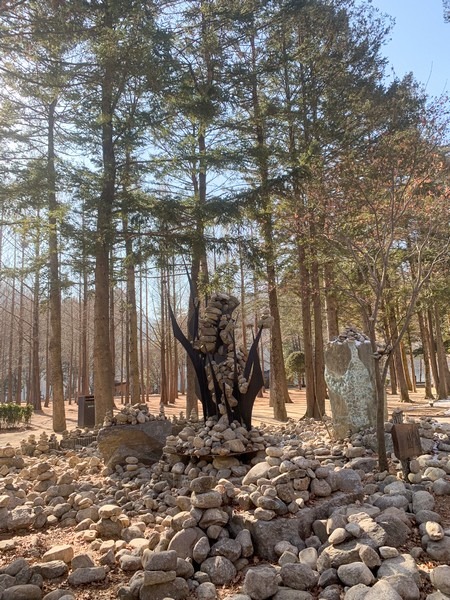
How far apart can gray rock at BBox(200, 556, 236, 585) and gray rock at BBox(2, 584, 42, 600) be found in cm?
96

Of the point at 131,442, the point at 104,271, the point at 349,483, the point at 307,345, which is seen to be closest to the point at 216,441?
the point at 131,442

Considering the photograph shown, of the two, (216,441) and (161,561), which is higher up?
(216,441)

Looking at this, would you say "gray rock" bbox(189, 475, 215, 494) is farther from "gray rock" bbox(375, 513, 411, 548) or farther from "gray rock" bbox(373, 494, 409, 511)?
"gray rock" bbox(373, 494, 409, 511)

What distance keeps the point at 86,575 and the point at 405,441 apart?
117 inches

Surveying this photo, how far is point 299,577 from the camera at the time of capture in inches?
102

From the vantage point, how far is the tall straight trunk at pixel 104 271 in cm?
805

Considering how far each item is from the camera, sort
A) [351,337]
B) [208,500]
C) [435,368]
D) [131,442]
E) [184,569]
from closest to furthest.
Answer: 1. [184,569]
2. [208,500]
3. [131,442]
4. [351,337]
5. [435,368]

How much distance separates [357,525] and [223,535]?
890 millimetres

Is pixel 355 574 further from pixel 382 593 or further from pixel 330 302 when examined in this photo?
pixel 330 302

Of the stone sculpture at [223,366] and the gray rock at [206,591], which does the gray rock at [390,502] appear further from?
the stone sculpture at [223,366]

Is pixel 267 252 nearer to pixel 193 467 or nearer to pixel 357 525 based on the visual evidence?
pixel 193 467

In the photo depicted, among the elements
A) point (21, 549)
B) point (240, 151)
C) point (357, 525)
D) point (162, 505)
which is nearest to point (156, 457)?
point (162, 505)

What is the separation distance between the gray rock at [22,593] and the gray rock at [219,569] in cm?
96

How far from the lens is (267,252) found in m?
Answer: 9.52
